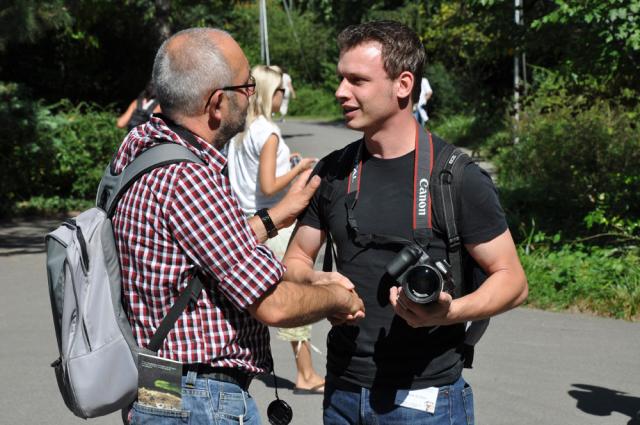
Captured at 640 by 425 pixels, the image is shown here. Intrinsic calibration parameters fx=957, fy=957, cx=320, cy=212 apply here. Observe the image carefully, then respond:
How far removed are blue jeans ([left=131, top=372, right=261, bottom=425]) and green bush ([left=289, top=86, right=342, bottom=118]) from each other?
134ft

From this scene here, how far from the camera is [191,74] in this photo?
2.79m

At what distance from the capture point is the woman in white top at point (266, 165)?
5.71 meters

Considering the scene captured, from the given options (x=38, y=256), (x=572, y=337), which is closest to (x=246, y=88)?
(x=572, y=337)

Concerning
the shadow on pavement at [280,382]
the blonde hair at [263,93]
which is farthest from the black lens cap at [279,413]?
the shadow on pavement at [280,382]

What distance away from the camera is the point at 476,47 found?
34.0 feet

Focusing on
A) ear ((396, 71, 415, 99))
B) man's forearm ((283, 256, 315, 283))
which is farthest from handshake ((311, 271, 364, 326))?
ear ((396, 71, 415, 99))

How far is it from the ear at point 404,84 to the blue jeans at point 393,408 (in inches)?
37.1

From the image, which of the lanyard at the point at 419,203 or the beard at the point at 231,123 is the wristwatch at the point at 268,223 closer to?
the lanyard at the point at 419,203

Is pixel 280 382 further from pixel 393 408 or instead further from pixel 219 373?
pixel 219 373

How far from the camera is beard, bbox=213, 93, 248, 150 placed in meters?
2.87

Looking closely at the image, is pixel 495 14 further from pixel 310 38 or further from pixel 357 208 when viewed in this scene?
pixel 310 38

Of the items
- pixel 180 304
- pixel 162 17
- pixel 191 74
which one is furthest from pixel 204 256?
pixel 162 17

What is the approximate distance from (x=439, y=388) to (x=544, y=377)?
367cm

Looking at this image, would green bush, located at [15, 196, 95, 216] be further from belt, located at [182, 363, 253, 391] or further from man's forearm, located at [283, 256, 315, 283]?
belt, located at [182, 363, 253, 391]
